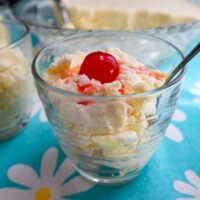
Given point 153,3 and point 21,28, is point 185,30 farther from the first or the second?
point 21,28

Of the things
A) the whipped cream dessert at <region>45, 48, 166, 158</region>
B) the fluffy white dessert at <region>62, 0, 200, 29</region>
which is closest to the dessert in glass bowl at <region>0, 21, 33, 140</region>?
the whipped cream dessert at <region>45, 48, 166, 158</region>

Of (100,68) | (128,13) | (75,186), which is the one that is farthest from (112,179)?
(128,13)

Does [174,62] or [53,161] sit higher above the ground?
[174,62]

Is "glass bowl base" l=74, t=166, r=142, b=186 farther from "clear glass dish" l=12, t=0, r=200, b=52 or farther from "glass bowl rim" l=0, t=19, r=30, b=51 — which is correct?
"clear glass dish" l=12, t=0, r=200, b=52

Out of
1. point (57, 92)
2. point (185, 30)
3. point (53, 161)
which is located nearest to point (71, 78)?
point (57, 92)

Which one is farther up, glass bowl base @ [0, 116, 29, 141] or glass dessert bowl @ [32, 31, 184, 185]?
glass dessert bowl @ [32, 31, 184, 185]

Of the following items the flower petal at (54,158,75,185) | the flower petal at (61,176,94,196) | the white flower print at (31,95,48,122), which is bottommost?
the white flower print at (31,95,48,122)

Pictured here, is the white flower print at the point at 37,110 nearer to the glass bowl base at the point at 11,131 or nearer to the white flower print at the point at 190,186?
the glass bowl base at the point at 11,131
